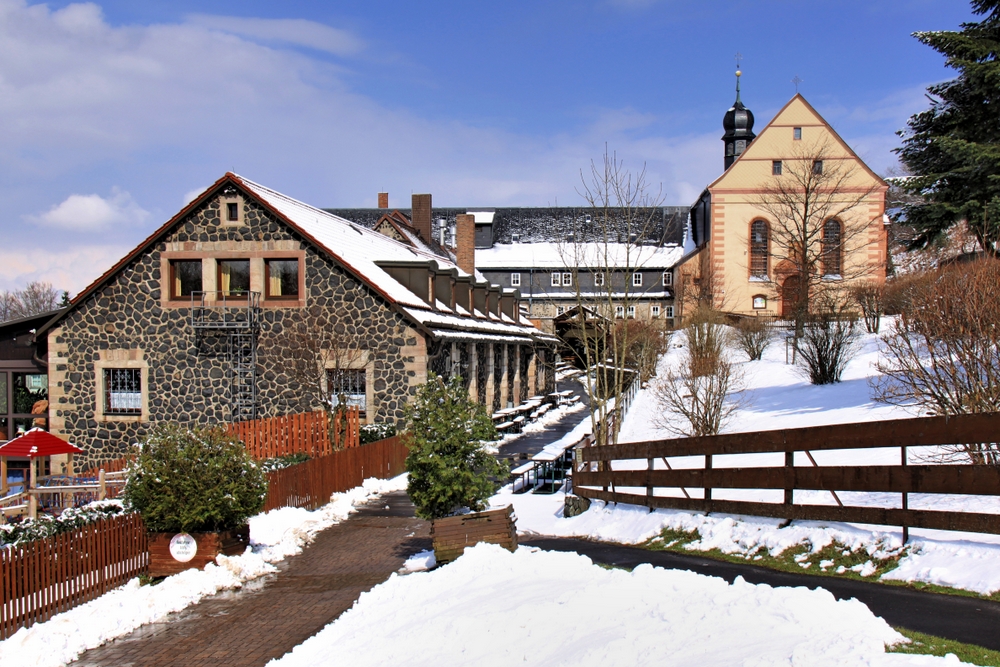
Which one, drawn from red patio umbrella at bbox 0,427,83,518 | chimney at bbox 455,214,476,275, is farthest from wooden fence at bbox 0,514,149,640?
chimney at bbox 455,214,476,275

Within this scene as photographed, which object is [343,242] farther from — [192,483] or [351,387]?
[192,483]

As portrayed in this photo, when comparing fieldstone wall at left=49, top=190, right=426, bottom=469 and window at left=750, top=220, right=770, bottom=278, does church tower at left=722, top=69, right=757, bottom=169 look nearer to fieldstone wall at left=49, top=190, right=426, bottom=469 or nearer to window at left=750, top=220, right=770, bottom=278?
window at left=750, top=220, right=770, bottom=278

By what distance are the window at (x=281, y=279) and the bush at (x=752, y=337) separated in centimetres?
2153

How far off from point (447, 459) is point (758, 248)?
5238cm

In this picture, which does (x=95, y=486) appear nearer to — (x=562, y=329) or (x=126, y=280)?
→ (x=126, y=280)

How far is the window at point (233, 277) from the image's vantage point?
79.3 feet

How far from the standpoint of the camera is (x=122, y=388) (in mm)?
24391

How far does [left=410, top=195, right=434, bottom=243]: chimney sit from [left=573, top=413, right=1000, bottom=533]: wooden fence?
40.8 metres

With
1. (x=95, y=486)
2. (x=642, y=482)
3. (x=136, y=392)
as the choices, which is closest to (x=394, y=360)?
(x=136, y=392)

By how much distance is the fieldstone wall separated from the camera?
23.2m

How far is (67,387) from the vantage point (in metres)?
24.3

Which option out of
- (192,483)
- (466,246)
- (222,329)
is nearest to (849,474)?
(192,483)

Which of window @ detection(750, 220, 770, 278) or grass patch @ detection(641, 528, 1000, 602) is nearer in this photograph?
grass patch @ detection(641, 528, 1000, 602)

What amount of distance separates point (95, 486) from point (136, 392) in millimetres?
10831
